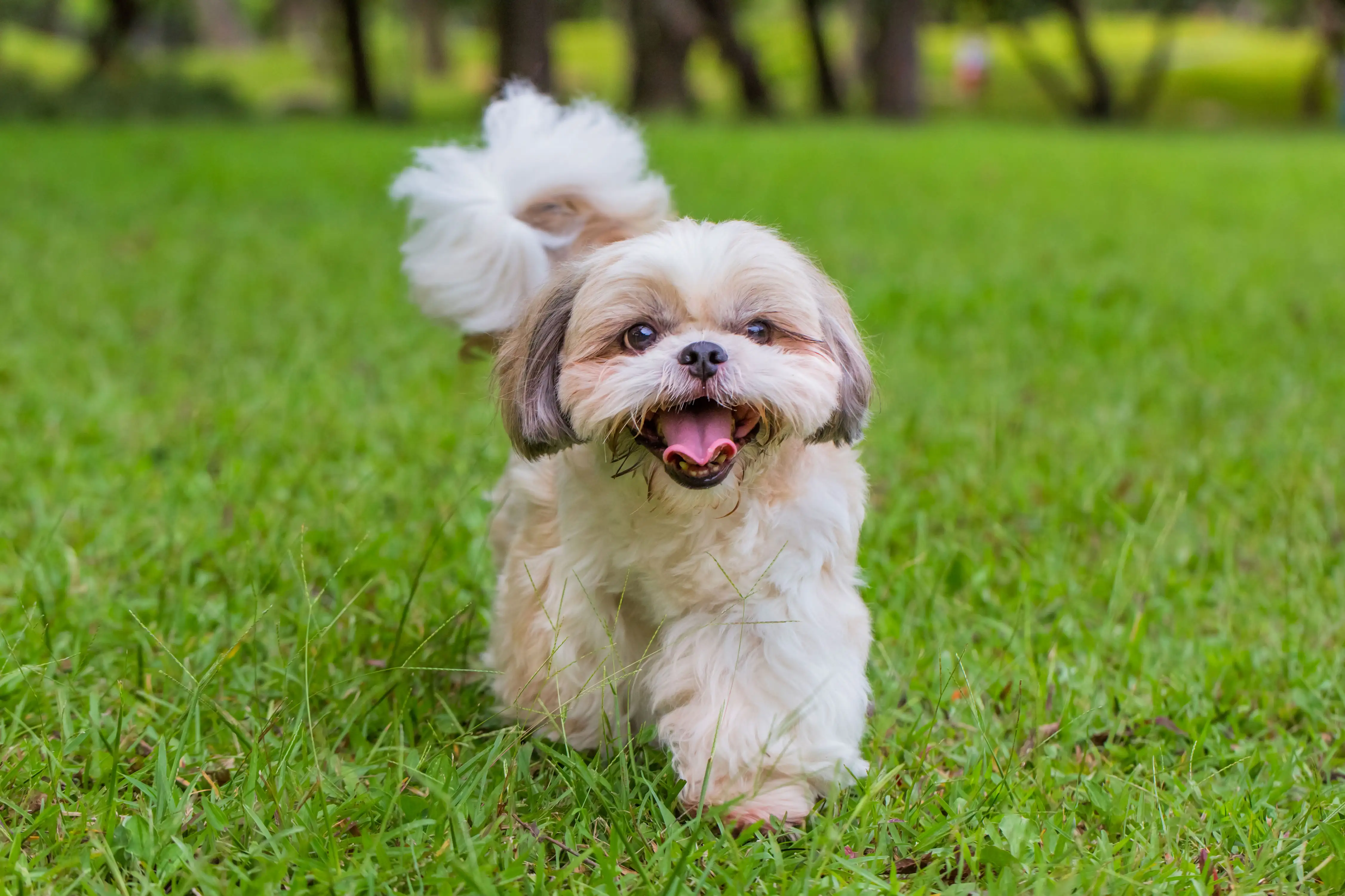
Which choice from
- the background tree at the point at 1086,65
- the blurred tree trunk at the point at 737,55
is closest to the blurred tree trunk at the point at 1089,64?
the background tree at the point at 1086,65

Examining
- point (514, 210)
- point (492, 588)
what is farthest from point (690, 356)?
point (492, 588)

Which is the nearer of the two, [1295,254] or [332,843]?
[332,843]

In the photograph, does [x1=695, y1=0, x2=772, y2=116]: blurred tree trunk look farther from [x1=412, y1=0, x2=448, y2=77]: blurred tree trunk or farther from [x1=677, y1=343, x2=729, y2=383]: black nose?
[x1=677, y1=343, x2=729, y2=383]: black nose

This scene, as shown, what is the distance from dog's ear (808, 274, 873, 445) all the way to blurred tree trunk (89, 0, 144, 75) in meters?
24.7

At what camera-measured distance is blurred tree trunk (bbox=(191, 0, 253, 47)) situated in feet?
149

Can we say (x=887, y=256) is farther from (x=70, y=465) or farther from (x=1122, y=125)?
(x=1122, y=125)

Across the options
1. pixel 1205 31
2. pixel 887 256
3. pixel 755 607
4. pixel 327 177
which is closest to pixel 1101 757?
pixel 755 607

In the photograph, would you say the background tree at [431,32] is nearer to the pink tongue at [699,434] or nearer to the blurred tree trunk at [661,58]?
the blurred tree trunk at [661,58]

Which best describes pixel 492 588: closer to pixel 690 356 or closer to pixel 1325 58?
pixel 690 356

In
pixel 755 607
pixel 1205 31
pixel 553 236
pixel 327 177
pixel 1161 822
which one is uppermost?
pixel 553 236

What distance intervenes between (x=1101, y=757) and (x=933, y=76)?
151ft

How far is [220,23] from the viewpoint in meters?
45.8

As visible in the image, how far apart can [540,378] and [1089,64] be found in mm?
29739

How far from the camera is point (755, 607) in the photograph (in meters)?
2.38
